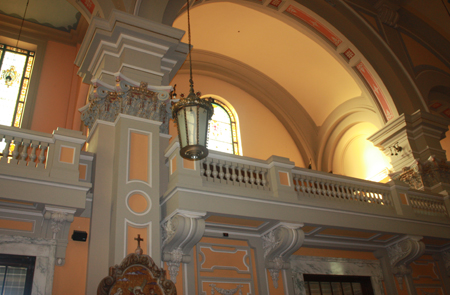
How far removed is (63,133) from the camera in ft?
21.5

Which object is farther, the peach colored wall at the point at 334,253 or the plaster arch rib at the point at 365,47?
the plaster arch rib at the point at 365,47

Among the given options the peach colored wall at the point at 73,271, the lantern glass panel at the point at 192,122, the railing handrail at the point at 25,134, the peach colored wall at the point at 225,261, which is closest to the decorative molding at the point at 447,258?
the peach colored wall at the point at 225,261

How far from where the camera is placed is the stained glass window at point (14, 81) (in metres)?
11.3

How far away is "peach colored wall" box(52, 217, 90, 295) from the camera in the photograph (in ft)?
19.5

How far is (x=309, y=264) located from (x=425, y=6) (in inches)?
377

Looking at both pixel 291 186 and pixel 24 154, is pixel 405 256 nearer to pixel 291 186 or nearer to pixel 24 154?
pixel 291 186

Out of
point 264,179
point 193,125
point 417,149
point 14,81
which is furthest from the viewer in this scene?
point 14,81

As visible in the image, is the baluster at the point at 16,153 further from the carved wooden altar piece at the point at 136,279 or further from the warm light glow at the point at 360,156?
the warm light glow at the point at 360,156

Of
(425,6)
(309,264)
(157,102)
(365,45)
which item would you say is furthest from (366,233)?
(425,6)

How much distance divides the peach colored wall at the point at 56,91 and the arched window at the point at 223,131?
4.16 m

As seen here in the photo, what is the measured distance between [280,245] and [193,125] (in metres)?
3.32

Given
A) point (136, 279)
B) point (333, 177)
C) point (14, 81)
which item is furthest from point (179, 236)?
point (14, 81)

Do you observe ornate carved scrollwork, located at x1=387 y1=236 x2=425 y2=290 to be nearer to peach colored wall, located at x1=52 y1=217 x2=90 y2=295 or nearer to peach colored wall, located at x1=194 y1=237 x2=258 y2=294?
peach colored wall, located at x1=194 y1=237 x2=258 y2=294

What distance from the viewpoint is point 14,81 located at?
11891 millimetres
